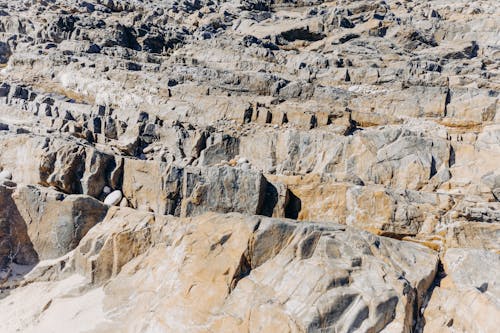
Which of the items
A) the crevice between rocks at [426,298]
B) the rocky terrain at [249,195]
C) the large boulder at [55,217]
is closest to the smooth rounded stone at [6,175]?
the rocky terrain at [249,195]

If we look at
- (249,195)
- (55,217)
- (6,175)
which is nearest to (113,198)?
(55,217)

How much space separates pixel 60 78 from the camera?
828 inches

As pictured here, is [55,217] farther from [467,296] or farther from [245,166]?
[467,296]

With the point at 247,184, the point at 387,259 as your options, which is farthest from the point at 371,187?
the point at 247,184

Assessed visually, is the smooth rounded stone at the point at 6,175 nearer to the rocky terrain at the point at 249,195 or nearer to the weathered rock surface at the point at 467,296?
the rocky terrain at the point at 249,195

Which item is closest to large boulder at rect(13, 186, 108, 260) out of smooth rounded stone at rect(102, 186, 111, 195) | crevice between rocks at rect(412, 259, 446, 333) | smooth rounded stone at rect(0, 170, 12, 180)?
smooth rounded stone at rect(102, 186, 111, 195)

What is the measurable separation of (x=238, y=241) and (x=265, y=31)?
26.6 m

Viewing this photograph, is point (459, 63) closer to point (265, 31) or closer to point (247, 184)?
point (265, 31)

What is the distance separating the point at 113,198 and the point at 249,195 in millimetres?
4717

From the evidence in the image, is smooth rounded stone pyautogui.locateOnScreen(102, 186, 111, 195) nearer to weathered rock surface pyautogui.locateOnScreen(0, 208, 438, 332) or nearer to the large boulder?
the large boulder

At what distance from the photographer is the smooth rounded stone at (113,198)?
1163cm

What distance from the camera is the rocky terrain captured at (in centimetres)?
813

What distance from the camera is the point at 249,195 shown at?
447 inches

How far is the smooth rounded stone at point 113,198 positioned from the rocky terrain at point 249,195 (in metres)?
0.05
